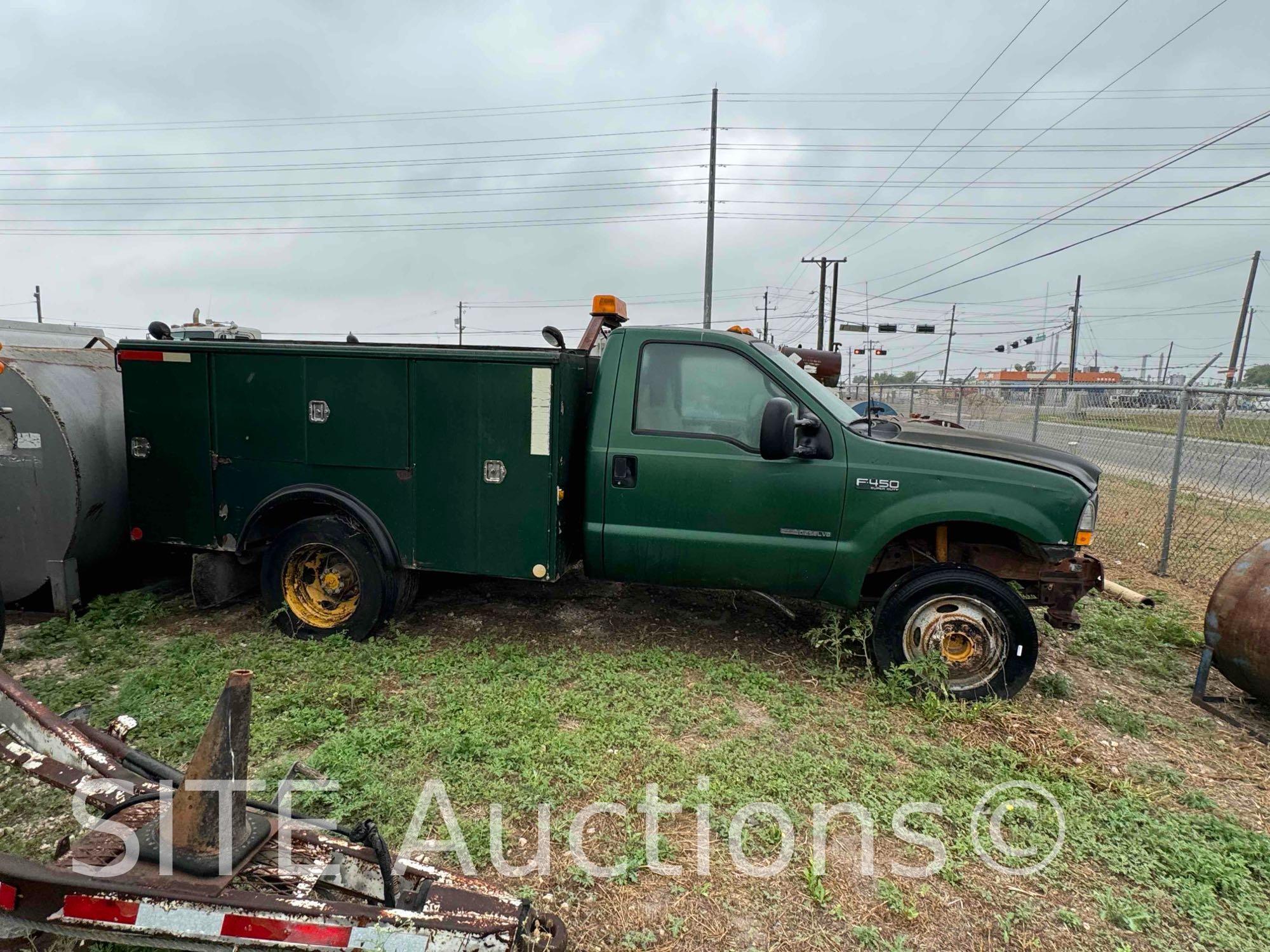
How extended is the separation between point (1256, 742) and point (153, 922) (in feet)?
16.7

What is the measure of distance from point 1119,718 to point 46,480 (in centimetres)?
687

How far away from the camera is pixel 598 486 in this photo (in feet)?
14.9

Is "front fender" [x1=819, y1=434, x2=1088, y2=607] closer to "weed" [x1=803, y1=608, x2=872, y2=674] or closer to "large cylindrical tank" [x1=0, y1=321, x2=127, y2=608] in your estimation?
"weed" [x1=803, y1=608, x2=872, y2=674]

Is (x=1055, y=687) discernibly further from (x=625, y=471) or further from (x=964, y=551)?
(x=625, y=471)

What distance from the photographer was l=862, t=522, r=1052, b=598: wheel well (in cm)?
436

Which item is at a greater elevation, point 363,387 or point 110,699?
point 363,387

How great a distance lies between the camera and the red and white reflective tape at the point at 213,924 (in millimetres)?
1947

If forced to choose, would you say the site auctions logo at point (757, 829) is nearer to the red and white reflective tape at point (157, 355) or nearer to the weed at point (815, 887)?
the weed at point (815, 887)

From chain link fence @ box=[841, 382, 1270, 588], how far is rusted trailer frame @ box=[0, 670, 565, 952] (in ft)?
20.2

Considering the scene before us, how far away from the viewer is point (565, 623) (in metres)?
5.34

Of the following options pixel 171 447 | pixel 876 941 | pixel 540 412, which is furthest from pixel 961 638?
pixel 171 447

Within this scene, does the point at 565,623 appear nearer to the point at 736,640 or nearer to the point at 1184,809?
the point at 736,640

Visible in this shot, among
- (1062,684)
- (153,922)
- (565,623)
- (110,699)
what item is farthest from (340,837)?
(1062,684)

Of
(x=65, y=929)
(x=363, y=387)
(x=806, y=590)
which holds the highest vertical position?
(x=363, y=387)
